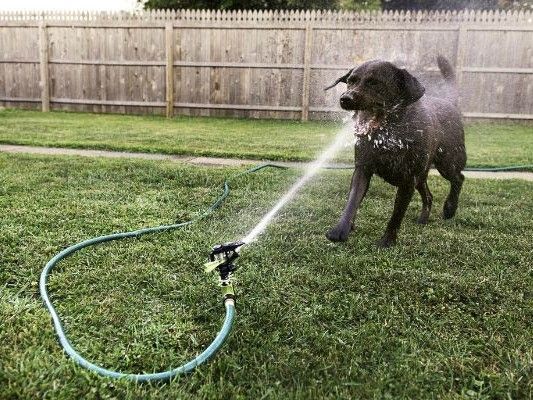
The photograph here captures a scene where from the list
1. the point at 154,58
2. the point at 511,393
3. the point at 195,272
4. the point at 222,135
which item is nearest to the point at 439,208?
the point at 195,272

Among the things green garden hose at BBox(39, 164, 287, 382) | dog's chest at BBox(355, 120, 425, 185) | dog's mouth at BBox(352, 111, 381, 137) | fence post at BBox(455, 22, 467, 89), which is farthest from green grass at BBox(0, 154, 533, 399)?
fence post at BBox(455, 22, 467, 89)

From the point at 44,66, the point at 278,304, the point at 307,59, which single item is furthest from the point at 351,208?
the point at 44,66

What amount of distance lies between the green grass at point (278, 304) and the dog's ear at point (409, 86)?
0.89 metres

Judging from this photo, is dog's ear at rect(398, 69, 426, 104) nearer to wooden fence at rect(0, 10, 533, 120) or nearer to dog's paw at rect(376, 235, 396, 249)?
dog's paw at rect(376, 235, 396, 249)

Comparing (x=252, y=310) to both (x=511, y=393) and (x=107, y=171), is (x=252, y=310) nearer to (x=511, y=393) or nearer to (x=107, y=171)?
(x=511, y=393)

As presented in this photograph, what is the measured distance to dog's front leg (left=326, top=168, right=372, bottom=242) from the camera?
278 cm

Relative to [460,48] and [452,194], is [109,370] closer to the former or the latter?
[452,194]

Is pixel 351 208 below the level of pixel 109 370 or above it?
above

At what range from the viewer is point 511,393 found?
169cm

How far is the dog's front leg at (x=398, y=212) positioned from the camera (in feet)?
10.1

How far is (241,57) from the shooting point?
38.2ft

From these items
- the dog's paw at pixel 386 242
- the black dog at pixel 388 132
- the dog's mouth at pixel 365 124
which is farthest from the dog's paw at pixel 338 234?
the dog's mouth at pixel 365 124

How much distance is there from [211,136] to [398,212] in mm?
5667

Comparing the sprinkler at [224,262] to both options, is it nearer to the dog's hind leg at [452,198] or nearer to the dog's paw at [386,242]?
the dog's paw at [386,242]
